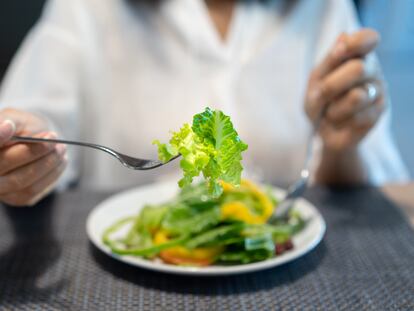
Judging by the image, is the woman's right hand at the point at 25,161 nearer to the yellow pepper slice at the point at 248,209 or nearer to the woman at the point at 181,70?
the yellow pepper slice at the point at 248,209

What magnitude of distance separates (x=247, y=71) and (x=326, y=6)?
0.32m

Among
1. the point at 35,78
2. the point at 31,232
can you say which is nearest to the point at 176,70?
the point at 35,78

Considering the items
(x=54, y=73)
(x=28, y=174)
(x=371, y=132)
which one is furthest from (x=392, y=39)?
(x=28, y=174)

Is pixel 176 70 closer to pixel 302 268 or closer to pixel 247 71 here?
pixel 247 71

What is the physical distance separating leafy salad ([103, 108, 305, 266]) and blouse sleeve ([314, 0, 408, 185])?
1.75 ft

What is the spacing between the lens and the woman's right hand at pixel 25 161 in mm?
575

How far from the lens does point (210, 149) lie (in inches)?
19.0

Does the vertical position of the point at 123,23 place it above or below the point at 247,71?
above

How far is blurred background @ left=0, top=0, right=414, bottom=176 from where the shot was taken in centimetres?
208

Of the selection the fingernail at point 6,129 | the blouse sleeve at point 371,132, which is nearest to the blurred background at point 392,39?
the blouse sleeve at point 371,132

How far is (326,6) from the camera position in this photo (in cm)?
137

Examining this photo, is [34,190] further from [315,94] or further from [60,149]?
[315,94]

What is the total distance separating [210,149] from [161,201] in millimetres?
451

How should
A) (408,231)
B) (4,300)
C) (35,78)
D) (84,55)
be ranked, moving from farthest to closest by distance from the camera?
(84,55), (35,78), (408,231), (4,300)
